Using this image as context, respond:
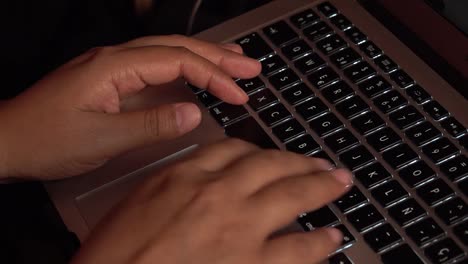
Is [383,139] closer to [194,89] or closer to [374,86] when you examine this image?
[374,86]

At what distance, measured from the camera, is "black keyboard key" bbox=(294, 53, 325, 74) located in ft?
2.46

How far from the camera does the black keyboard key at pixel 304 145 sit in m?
0.69

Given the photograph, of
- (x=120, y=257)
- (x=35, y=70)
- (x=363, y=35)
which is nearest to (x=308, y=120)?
(x=363, y=35)

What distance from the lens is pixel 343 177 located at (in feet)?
2.08

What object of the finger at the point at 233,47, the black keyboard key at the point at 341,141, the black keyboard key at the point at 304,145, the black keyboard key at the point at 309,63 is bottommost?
the black keyboard key at the point at 304,145

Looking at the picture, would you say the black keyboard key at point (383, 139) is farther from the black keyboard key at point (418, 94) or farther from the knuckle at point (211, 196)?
the knuckle at point (211, 196)

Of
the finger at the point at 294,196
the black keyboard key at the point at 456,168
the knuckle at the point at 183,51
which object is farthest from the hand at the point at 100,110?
the black keyboard key at the point at 456,168

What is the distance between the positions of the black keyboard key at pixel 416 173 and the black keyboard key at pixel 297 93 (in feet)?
0.45

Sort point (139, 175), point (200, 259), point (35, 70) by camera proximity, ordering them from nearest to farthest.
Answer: point (200, 259) → point (139, 175) → point (35, 70)

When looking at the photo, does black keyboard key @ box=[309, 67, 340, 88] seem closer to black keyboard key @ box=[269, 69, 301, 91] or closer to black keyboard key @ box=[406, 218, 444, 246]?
black keyboard key @ box=[269, 69, 301, 91]

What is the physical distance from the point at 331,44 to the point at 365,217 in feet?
0.73

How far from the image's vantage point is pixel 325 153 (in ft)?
2.25

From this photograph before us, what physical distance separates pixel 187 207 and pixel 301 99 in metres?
0.19

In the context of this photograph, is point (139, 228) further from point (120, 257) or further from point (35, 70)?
point (35, 70)
